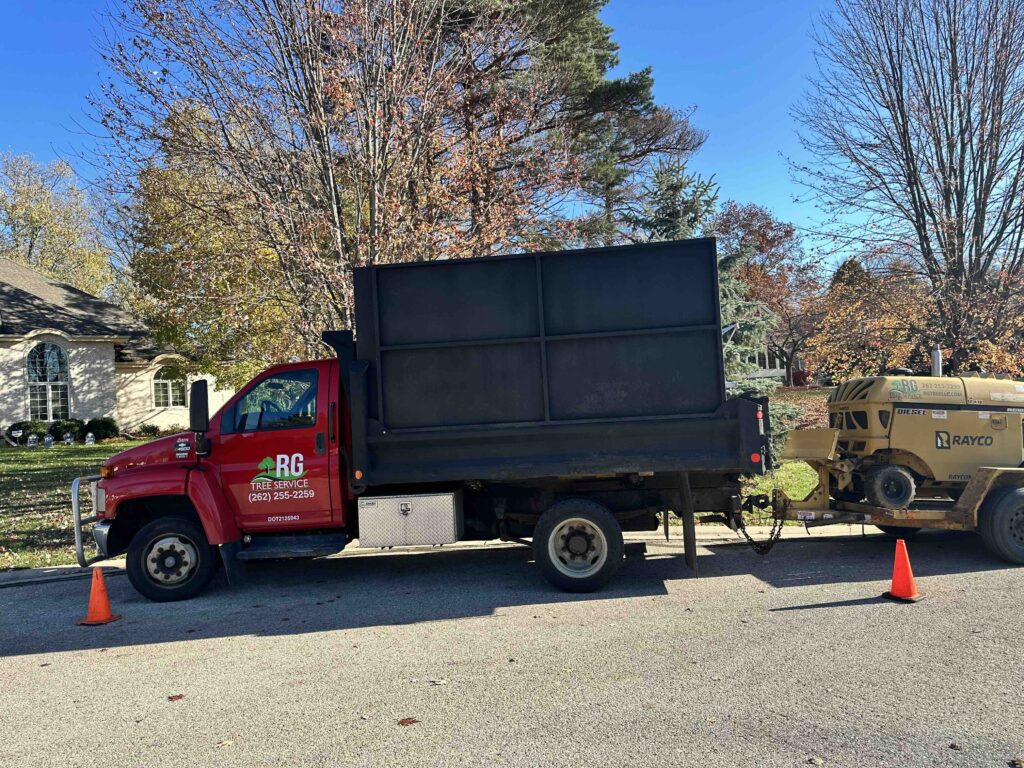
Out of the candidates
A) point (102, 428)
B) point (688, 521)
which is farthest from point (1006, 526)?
point (102, 428)

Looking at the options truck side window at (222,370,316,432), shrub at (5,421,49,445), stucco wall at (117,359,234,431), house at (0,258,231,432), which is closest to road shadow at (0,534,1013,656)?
truck side window at (222,370,316,432)

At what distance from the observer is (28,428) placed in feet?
84.3

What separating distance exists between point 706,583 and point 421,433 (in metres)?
3.05

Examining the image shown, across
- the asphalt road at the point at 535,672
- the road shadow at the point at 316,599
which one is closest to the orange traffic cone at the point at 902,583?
the asphalt road at the point at 535,672

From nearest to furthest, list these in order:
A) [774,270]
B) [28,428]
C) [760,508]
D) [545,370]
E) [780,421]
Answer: [545,370]
[760,508]
[780,421]
[28,428]
[774,270]

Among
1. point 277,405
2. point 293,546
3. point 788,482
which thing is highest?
point 277,405

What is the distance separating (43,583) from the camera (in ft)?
27.2

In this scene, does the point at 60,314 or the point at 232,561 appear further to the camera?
the point at 60,314

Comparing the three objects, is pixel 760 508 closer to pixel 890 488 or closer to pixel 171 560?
pixel 890 488

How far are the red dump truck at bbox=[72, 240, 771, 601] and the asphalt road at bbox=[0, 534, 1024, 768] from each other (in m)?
0.65

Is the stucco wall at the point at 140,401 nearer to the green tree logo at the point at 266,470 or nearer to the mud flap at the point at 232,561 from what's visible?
the mud flap at the point at 232,561

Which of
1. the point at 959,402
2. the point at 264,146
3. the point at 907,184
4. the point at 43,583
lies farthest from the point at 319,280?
the point at 907,184

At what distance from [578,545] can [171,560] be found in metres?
3.88

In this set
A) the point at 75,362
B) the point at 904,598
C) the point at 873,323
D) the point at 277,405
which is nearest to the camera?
the point at 904,598
